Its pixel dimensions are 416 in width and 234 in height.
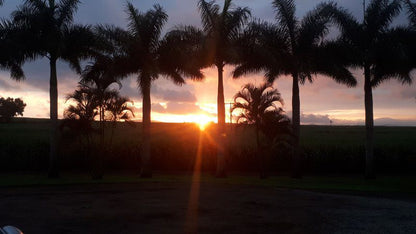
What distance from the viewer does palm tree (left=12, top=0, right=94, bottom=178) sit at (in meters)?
24.4

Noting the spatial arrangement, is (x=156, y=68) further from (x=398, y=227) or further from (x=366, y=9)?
(x=398, y=227)

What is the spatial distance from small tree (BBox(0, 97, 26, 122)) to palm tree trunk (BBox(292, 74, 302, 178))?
69337 mm

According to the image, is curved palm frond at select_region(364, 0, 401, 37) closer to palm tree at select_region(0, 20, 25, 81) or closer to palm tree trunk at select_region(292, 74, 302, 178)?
palm tree trunk at select_region(292, 74, 302, 178)

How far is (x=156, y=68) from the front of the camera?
2541 centimetres

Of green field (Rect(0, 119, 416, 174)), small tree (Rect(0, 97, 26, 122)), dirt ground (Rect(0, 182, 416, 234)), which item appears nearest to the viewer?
dirt ground (Rect(0, 182, 416, 234))

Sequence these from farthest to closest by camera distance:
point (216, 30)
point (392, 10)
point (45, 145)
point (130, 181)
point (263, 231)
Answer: point (45, 145)
point (392, 10)
point (216, 30)
point (130, 181)
point (263, 231)

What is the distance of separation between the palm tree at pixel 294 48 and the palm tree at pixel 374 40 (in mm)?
1004

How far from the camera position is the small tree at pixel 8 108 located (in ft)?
269

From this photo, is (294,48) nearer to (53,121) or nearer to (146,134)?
(146,134)

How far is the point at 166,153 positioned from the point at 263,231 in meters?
22.5

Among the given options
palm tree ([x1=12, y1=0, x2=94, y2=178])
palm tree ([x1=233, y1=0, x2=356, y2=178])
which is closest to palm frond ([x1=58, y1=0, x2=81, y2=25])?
palm tree ([x1=12, y1=0, x2=94, y2=178])

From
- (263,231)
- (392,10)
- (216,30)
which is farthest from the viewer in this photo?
(392,10)

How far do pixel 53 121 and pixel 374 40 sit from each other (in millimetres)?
20472

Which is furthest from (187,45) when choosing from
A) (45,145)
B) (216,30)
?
(45,145)
